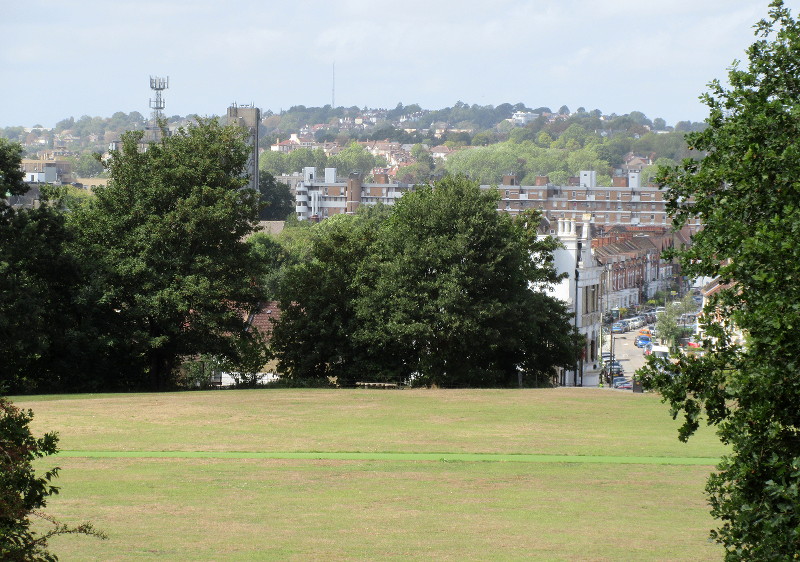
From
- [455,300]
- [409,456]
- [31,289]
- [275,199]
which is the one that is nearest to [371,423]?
[409,456]

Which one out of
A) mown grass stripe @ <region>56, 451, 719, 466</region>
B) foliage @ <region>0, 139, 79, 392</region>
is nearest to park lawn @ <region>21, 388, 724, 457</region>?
mown grass stripe @ <region>56, 451, 719, 466</region>

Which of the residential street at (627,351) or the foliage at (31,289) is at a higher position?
the foliage at (31,289)

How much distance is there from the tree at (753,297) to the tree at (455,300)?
85.2 feet

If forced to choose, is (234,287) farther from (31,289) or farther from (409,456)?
(409,456)

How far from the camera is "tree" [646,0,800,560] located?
10.7m

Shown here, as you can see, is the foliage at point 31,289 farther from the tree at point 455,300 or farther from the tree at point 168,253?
the tree at point 455,300

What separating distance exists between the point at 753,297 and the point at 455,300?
27.5 meters

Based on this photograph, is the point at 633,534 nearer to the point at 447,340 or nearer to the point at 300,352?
the point at 447,340

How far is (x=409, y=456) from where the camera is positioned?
24.8 meters

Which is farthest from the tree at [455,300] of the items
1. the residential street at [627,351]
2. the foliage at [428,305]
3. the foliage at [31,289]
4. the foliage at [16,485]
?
the residential street at [627,351]

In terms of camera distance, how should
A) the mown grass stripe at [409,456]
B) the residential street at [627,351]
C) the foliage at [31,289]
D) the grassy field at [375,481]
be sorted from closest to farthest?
1. the grassy field at [375,481]
2. the mown grass stripe at [409,456]
3. the foliage at [31,289]
4. the residential street at [627,351]

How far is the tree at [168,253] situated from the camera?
127 ft

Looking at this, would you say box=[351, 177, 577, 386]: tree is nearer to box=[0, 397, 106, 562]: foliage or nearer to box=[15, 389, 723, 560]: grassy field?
box=[15, 389, 723, 560]: grassy field

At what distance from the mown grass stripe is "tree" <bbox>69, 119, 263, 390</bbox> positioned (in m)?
13.8
